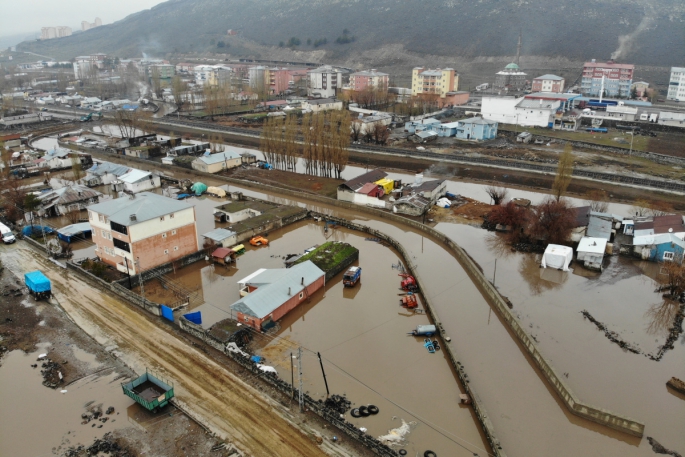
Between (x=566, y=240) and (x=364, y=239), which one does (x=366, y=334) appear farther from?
(x=566, y=240)

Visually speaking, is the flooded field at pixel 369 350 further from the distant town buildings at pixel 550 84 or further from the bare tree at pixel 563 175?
the distant town buildings at pixel 550 84

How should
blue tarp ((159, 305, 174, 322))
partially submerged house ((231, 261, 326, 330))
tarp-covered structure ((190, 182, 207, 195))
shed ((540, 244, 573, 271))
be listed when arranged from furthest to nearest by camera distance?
tarp-covered structure ((190, 182, 207, 195)), shed ((540, 244, 573, 271)), blue tarp ((159, 305, 174, 322)), partially submerged house ((231, 261, 326, 330))

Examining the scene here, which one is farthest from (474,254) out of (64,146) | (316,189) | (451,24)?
(451,24)

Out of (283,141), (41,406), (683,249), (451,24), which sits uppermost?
(451,24)

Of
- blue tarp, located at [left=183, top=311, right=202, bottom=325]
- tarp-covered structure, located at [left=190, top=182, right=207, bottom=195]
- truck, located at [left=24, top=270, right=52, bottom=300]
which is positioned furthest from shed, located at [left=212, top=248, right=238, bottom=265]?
tarp-covered structure, located at [left=190, top=182, right=207, bottom=195]

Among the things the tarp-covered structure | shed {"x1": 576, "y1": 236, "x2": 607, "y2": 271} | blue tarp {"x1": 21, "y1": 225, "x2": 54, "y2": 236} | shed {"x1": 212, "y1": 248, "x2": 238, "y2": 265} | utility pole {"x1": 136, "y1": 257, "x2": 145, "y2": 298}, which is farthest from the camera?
the tarp-covered structure

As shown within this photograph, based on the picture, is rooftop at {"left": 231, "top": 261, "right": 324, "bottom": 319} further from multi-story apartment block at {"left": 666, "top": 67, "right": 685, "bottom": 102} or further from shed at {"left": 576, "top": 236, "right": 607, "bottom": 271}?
multi-story apartment block at {"left": 666, "top": 67, "right": 685, "bottom": 102}

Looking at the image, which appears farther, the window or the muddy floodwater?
the window
